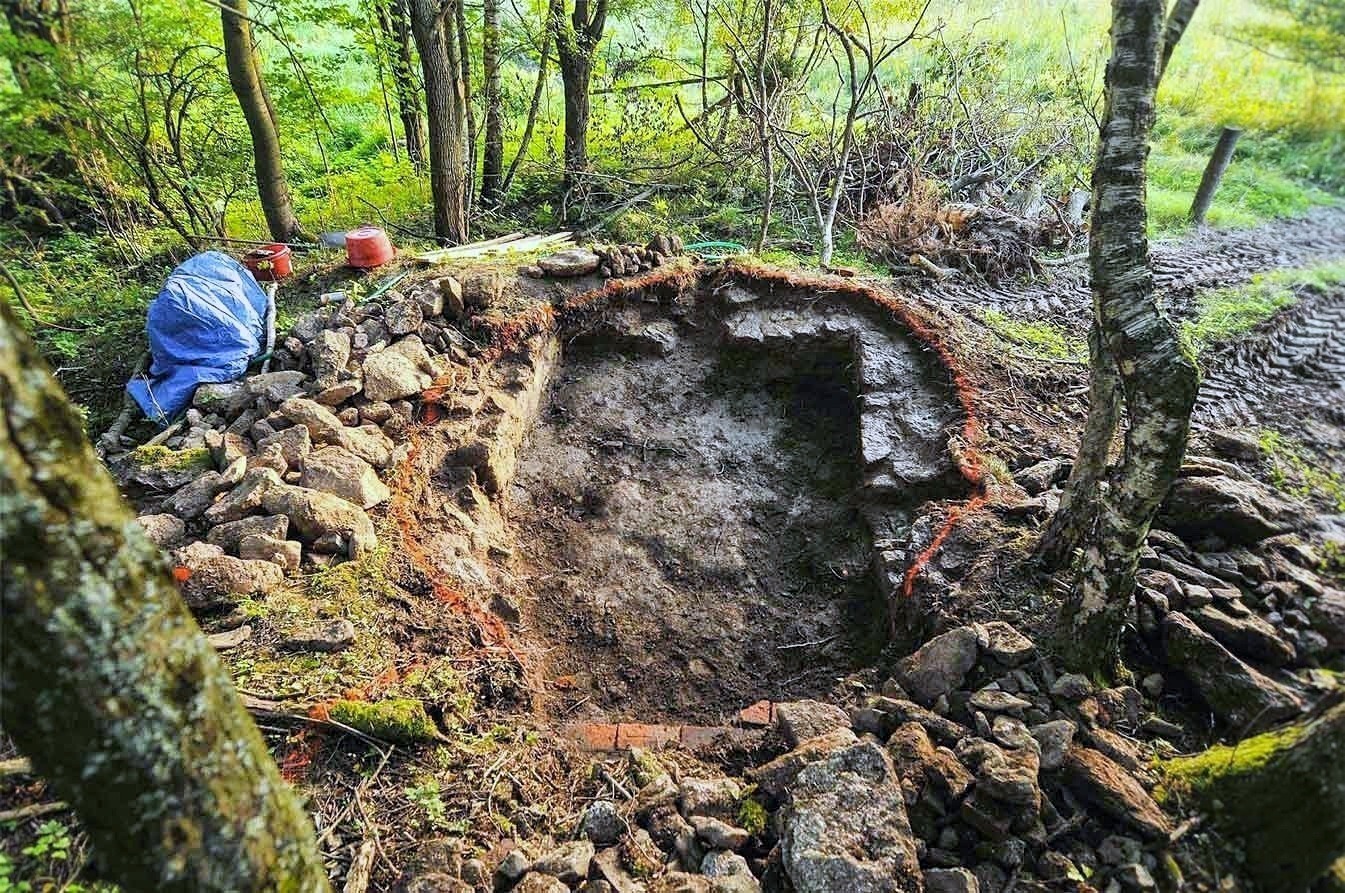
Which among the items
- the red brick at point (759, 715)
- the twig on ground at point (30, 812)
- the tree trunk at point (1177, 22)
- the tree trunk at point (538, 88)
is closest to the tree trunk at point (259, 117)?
the tree trunk at point (538, 88)

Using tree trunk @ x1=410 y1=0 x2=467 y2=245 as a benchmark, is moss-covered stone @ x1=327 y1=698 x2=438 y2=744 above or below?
below

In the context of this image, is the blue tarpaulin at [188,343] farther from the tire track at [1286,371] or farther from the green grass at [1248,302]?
the tire track at [1286,371]

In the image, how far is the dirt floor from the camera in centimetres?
361

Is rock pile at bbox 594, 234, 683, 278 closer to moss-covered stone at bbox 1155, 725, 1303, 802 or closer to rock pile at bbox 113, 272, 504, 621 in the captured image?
rock pile at bbox 113, 272, 504, 621

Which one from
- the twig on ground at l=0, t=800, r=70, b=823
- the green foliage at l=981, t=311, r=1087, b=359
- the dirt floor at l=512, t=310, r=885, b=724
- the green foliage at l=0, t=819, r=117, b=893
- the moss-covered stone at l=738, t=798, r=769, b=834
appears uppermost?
the green foliage at l=981, t=311, r=1087, b=359

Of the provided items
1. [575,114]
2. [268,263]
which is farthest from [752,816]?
[575,114]

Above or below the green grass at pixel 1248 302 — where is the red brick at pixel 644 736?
below

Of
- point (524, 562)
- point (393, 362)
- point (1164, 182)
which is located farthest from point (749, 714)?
point (1164, 182)

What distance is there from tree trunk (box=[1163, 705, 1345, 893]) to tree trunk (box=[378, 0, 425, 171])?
727 cm

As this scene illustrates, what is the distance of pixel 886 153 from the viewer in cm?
788

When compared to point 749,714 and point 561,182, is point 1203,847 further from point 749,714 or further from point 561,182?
point 561,182

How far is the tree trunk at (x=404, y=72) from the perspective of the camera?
646cm

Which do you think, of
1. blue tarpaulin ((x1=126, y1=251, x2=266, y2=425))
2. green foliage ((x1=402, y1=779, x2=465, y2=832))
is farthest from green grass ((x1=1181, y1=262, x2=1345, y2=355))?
blue tarpaulin ((x1=126, y1=251, x2=266, y2=425))

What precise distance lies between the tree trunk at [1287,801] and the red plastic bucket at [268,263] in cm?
624
